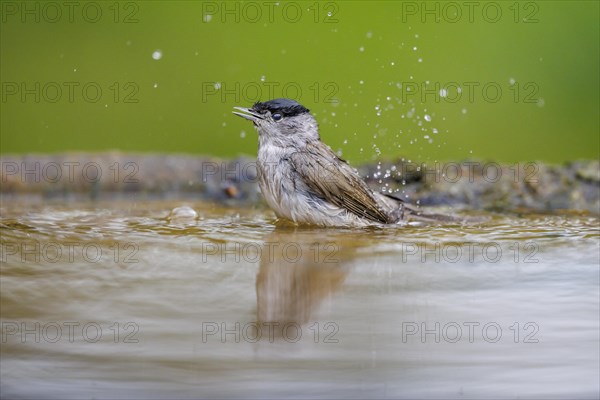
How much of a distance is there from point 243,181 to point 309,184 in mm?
995

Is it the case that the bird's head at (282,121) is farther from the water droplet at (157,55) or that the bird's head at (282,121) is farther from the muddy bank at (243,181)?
the water droplet at (157,55)

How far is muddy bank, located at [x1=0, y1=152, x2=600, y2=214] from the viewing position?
202 inches

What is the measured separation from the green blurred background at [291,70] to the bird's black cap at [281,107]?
2492mm

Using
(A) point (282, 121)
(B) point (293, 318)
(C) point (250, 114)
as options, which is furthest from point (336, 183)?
(B) point (293, 318)

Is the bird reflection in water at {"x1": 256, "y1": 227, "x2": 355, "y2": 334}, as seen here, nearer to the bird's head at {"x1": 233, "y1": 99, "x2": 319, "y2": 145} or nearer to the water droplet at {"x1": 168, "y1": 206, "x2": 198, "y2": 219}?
the water droplet at {"x1": 168, "y1": 206, "x2": 198, "y2": 219}

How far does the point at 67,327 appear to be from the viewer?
2105 mm

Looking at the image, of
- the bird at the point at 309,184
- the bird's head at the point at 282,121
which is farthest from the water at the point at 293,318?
the bird's head at the point at 282,121

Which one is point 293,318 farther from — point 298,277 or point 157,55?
point 157,55

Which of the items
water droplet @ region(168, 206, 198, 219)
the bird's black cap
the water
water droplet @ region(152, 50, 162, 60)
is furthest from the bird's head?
water droplet @ region(152, 50, 162, 60)

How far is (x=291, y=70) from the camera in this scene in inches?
307

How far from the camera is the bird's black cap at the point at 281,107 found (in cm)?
505

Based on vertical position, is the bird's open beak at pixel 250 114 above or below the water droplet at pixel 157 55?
below

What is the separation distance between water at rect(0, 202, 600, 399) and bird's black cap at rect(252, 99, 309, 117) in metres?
1.72

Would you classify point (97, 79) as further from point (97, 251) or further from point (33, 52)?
point (97, 251)
